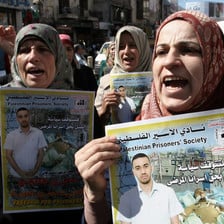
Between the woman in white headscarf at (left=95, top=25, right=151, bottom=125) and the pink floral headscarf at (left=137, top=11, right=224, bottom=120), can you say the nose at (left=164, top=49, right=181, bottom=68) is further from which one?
the woman in white headscarf at (left=95, top=25, right=151, bottom=125)

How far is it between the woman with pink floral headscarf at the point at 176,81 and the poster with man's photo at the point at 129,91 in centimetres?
100

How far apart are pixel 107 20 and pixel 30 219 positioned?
3596cm

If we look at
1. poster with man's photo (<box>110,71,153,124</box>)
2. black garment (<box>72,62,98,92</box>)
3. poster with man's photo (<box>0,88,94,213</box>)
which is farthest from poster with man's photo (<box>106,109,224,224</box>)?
black garment (<box>72,62,98,92</box>)

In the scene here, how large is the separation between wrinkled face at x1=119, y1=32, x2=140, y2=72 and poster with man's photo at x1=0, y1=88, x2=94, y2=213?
3.92 ft

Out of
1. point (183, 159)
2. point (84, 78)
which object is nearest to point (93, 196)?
point (183, 159)

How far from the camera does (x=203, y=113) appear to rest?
1.14m

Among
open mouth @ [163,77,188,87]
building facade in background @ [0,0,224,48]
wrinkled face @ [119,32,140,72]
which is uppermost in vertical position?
building facade in background @ [0,0,224,48]

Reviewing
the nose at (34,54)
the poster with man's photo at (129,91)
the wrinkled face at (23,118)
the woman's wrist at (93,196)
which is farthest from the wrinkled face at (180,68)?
the poster with man's photo at (129,91)

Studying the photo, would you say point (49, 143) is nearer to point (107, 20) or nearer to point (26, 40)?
point (26, 40)

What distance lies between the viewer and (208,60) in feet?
4.08

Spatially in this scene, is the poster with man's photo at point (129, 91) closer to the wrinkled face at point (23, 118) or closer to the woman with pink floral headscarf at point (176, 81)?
the wrinkled face at point (23, 118)

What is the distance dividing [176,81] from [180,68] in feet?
0.14

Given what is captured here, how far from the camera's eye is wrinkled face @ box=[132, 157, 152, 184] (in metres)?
1.17

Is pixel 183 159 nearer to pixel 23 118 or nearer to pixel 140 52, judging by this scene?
pixel 23 118
